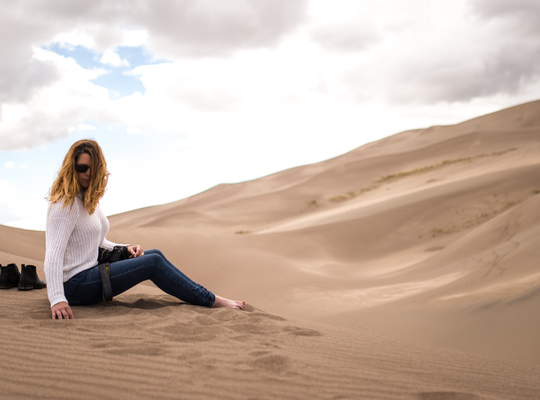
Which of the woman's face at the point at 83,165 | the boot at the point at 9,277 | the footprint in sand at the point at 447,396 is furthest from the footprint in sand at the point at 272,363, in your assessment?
the boot at the point at 9,277

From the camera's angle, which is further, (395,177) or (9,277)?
(395,177)

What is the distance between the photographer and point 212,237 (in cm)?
1435

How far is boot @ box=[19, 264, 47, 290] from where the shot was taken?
15.5ft

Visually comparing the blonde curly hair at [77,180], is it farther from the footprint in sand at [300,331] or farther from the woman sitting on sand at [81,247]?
the footprint in sand at [300,331]

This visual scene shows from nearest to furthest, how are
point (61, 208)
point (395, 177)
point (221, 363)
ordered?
point (221, 363) → point (61, 208) → point (395, 177)

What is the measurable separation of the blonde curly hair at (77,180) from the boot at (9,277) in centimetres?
152

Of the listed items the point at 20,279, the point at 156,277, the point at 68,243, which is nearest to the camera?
the point at 68,243

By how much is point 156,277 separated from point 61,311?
79 cm

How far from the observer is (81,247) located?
3842 millimetres

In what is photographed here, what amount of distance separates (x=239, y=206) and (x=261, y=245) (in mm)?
19328

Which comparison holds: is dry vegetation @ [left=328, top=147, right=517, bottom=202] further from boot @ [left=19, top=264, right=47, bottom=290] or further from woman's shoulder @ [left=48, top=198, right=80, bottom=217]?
woman's shoulder @ [left=48, top=198, right=80, bottom=217]

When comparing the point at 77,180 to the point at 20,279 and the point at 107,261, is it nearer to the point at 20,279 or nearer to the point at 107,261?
the point at 107,261

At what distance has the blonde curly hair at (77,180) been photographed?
3682mm

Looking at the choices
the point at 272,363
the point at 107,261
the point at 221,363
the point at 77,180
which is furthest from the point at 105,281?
the point at 272,363
